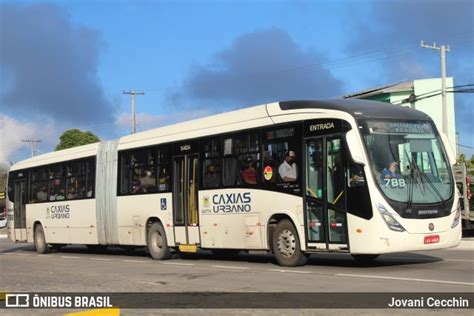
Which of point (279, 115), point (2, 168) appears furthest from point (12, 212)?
point (2, 168)

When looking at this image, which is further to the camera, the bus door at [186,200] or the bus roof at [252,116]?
the bus door at [186,200]

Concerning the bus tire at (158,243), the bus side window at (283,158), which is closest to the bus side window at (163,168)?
the bus tire at (158,243)

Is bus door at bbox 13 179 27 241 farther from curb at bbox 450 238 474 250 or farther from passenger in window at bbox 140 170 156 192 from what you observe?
curb at bbox 450 238 474 250

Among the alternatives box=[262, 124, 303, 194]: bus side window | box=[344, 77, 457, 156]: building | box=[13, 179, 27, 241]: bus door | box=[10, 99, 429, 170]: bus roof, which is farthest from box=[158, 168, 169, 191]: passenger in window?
box=[344, 77, 457, 156]: building

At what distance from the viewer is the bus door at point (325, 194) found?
11945 millimetres

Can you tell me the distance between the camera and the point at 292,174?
1295 cm

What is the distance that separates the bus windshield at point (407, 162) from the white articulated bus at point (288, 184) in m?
0.02

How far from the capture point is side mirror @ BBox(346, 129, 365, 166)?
11.6 m

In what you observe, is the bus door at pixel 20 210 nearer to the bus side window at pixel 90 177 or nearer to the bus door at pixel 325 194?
the bus side window at pixel 90 177

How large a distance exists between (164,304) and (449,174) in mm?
6558

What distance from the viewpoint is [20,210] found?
2430cm

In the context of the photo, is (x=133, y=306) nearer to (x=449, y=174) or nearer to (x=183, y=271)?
(x=183, y=271)

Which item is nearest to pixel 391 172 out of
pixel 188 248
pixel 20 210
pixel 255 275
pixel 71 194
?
pixel 255 275

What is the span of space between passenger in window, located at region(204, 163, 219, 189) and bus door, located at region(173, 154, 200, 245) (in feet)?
1.37
